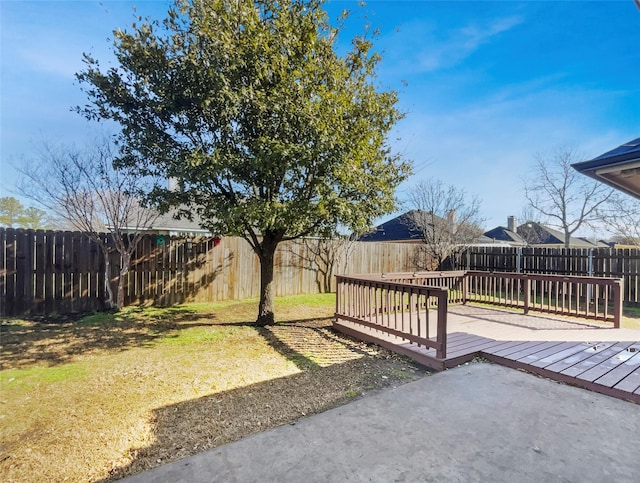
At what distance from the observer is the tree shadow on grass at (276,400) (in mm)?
2430

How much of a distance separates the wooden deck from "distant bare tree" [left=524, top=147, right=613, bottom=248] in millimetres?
12187

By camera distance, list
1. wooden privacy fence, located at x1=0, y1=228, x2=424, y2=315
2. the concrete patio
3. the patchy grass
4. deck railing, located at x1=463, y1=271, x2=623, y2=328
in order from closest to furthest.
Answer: the concrete patio
the patchy grass
deck railing, located at x1=463, y1=271, x2=623, y2=328
wooden privacy fence, located at x1=0, y1=228, x2=424, y2=315

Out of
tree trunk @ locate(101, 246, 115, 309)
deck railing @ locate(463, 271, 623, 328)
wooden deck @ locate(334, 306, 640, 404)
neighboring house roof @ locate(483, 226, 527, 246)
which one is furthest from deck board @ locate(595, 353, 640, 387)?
neighboring house roof @ locate(483, 226, 527, 246)

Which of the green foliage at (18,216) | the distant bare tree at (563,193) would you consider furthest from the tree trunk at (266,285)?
the distant bare tree at (563,193)

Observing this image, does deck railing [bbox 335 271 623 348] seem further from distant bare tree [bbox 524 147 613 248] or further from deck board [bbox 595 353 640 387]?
distant bare tree [bbox 524 147 613 248]

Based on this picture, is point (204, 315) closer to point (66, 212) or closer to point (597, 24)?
point (66, 212)

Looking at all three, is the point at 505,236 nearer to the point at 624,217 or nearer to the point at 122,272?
the point at 624,217

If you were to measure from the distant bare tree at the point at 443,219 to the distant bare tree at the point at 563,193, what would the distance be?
4.72 meters

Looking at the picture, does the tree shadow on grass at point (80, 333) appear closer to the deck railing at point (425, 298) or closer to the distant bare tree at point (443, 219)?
the deck railing at point (425, 298)

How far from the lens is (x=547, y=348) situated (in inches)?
178

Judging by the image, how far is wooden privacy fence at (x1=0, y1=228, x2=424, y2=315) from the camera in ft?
21.3

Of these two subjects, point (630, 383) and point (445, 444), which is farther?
point (630, 383)

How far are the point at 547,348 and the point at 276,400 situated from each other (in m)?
3.92

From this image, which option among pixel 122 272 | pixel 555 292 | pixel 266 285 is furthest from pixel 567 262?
pixel 122 272
